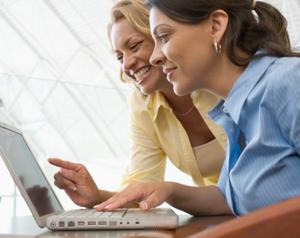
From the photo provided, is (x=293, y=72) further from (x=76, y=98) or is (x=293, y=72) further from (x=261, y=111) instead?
(x=76, y=98)

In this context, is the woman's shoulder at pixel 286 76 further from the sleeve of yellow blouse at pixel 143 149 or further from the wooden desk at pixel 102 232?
the sleeve of yellow blouse at pixel 143 149

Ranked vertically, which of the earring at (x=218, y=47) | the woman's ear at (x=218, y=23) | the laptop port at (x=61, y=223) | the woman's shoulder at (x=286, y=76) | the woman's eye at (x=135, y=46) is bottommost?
the laptop port at (x=61, y=223)

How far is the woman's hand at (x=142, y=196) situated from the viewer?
1.17 metres

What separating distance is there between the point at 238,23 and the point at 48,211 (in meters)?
0.69

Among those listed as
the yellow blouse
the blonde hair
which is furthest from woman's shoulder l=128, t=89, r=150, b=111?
the blonde hair

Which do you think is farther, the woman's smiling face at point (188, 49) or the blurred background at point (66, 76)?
the blurred background at point (66, 76)

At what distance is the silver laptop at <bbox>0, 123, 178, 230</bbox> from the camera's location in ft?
3.37

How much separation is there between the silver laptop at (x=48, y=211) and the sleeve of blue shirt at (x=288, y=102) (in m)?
0.30

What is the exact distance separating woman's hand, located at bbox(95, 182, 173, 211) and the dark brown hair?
0.40 m

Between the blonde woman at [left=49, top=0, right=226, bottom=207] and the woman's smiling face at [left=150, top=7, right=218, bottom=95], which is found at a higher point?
the woman's smiling face at [left=150, top=7, right=218, bottom=95]

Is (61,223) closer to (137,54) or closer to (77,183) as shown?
(77,183)

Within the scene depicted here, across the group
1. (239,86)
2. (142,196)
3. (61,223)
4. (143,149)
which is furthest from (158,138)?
(61,223)

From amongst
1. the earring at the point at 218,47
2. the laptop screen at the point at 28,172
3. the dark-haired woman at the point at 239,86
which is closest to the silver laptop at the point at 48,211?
the laptop screen at the point at 28,172

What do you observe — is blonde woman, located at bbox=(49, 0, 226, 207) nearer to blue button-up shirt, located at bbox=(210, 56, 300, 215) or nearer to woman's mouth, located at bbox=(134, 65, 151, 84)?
woman's mouth, located at bbox=(134, 65, 151, 84)
